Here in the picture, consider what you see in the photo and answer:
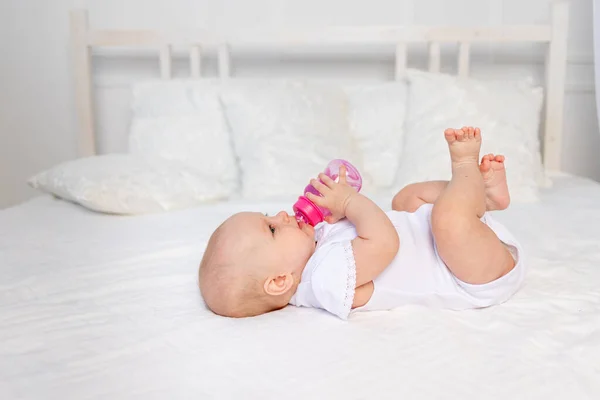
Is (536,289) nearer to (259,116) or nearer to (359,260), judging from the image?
(359,260)

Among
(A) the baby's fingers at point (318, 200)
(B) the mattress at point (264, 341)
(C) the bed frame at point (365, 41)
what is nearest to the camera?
(B) the mattress at point (264, 341)

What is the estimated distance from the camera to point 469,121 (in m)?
1.85

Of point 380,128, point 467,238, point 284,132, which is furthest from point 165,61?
point 467,238

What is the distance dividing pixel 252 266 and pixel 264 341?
126 millimetres

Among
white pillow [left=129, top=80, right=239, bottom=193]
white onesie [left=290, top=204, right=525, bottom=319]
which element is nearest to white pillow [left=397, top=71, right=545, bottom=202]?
white pillow [left=129, top=80, right=239, bottom=193]

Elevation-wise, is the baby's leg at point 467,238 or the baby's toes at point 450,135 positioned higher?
the baby's toes at point 450,135

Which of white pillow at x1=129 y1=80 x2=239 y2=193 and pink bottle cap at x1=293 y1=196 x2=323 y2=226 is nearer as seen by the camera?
pink bottle cap at x1=293 y1=196 x2=323 y2=226

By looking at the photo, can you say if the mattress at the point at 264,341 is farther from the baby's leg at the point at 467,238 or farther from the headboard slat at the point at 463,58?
the headboard slat at the point at 463,58

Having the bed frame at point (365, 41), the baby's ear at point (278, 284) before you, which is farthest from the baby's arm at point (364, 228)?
the bed frame at point (365, 41)

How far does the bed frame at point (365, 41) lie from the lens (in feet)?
6.88

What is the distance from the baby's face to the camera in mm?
932

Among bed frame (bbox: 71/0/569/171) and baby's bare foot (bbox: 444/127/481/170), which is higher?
bed frame (bbox: 71/0/569/171)

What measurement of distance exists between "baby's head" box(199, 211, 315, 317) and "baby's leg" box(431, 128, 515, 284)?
21cm

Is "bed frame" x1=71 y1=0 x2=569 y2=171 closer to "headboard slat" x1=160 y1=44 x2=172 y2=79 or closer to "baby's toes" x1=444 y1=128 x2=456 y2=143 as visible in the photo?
"headboard slat" x1=160 y1=44 x2=172 y2=79
